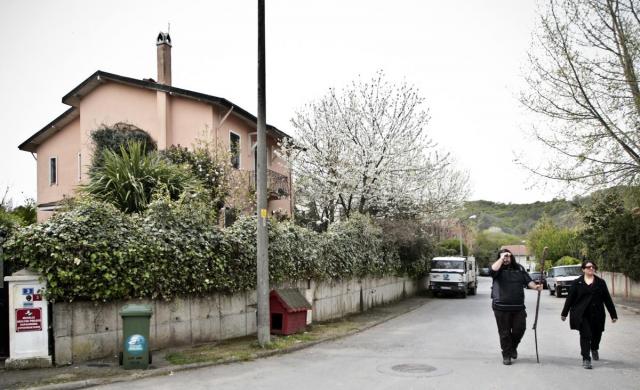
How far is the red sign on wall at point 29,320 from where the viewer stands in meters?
9.31

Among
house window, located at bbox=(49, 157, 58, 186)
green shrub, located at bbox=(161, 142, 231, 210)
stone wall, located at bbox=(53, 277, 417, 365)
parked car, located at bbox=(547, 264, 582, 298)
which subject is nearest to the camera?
stone wall, located at bbox=(53, 277, 417, 365)

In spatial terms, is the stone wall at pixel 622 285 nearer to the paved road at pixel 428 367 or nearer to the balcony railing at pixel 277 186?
the paved road at pixel 428 367

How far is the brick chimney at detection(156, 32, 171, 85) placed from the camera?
85.7ft

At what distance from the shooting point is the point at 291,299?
1380 centimetres

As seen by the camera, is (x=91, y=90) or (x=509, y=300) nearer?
(x=509, y=300)

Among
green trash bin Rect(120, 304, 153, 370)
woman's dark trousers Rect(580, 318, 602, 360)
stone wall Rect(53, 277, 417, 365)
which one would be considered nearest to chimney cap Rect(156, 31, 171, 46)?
stone wall Rect(53, 277, 417, 365)

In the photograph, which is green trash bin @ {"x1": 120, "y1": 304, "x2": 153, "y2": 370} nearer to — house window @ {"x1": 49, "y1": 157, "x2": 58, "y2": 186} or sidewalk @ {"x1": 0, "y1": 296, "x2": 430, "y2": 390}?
sidewalk @ {"x1": 0, "y1": 296, "x2": 430, "y2": 390}

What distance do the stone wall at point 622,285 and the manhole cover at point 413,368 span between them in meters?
22.1

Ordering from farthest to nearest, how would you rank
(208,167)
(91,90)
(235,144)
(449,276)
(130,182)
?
1. (449,276)
2. (91,90)
3. (235,144)
4. (208,167)
5. (130,182)

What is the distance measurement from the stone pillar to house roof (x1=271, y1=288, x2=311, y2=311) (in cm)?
540

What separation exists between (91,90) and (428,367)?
884 inches

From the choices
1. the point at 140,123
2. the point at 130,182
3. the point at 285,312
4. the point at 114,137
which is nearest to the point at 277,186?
the point at 140,123

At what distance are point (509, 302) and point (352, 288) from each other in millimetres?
10769

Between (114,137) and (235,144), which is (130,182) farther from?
(235,144)
